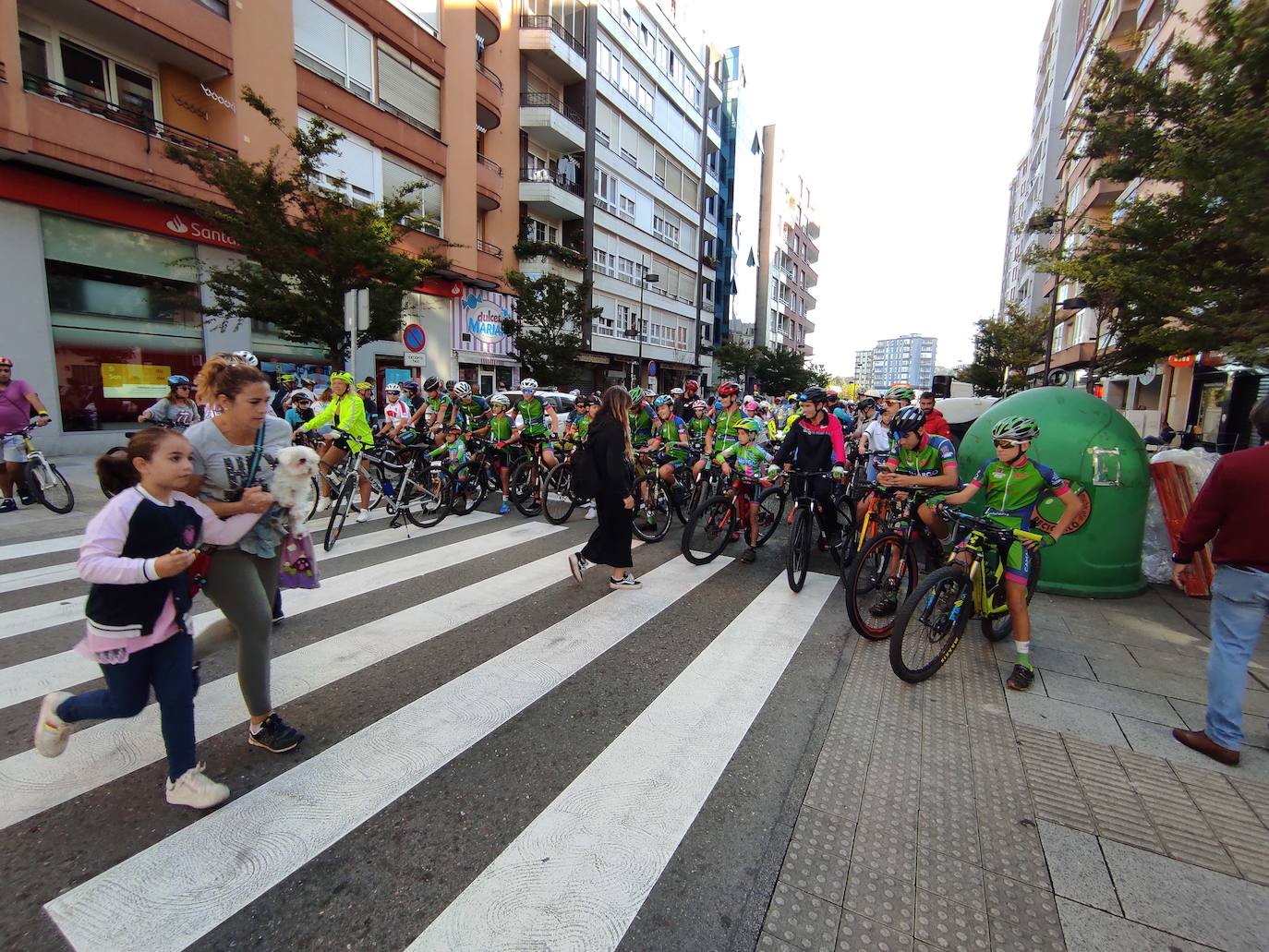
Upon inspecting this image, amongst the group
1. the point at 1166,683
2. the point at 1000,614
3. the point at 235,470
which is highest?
the point at 235,470

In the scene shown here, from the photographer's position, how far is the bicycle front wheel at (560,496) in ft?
28.2

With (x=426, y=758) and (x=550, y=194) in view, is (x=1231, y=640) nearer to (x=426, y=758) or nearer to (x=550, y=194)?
(x=426, y=758)

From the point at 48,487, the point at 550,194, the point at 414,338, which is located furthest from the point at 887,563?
the point at 550,194

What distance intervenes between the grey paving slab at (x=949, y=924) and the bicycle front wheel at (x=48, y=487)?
10276 mm

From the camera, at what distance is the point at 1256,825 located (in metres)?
2.78

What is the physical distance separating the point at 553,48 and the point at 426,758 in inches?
1266

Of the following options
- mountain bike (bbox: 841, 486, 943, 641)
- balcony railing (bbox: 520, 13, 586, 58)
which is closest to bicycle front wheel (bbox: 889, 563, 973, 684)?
mountain bike (bbox: 841, 486, 943, 641)

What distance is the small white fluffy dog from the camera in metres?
2.94

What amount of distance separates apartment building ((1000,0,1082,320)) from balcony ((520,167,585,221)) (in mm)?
29453

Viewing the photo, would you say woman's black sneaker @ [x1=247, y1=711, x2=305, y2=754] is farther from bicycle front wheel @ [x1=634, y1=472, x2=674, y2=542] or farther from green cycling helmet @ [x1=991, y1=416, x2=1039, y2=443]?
bicycle front wheel @ [x1=634, y1=472, x2=674, y2=542]

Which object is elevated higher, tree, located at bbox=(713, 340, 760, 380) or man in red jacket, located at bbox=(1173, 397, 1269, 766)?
tree, located at bbox=(713, 340, 760, 380)

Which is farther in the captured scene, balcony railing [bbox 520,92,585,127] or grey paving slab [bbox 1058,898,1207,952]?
balcony railing [bbox 520,92,585,127]

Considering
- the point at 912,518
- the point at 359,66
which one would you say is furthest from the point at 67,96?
the point at 912,518

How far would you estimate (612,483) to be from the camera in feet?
18.7
